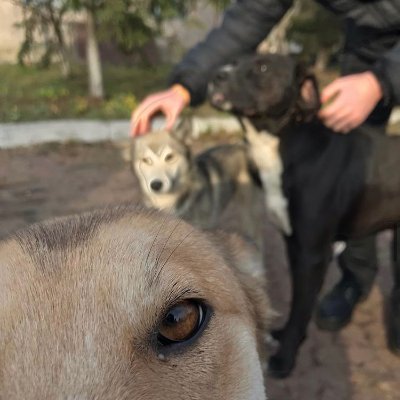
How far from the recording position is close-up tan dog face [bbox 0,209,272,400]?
144 centimetres

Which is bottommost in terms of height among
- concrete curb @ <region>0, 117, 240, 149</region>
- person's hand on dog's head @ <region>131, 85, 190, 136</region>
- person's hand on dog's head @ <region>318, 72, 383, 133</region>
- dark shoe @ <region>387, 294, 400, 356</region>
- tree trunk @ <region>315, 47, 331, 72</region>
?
tree trunk @ <region>315, 47, 331, 72</region>

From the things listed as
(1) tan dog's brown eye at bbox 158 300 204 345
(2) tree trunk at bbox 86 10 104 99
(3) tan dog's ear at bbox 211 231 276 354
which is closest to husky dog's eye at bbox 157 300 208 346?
(1) tan dog's brown eye at bbox 158 300 204 345

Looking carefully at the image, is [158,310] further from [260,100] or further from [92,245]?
[260,100]

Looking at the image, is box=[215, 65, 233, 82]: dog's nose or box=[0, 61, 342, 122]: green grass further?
box=[0, 61, 342, 122]: green grass

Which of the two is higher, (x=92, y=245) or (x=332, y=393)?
(x=92, y=245)

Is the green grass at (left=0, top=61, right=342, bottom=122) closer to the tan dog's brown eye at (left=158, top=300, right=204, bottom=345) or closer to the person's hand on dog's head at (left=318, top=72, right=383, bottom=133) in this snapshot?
the person's hand on dog's head at (left=318, top=72, right=383, bottom=133)

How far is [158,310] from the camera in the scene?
5.40 ft

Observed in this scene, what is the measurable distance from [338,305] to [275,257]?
1.40 meters

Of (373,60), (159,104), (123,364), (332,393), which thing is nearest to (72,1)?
(159,104)

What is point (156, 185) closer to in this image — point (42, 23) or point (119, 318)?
point (119, 318)

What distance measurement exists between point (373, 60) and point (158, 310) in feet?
9.10

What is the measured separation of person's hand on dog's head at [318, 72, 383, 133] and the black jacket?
0.24ft

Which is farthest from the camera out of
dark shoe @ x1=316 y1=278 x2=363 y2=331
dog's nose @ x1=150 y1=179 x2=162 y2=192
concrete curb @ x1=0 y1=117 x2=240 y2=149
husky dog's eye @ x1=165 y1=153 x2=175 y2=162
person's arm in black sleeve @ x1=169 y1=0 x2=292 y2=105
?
concrete curb @ x1=0 y1=117 x2=240 y2=149

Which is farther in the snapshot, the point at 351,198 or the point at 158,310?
the point at 351,198
